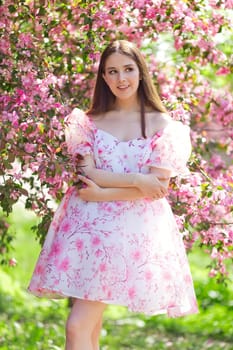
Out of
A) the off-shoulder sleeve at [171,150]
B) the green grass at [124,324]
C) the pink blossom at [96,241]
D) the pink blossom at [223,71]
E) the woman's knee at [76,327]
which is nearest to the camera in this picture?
the woman's knee at [76,327]

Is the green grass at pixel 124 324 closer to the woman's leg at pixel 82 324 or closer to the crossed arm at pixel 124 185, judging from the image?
the woman's leg at pixel 82 324

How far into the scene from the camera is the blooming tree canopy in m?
4.24

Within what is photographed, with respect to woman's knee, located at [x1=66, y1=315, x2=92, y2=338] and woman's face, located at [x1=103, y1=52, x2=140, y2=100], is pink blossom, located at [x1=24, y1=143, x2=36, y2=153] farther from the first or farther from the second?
woman's knee, located at [x1=66, y1=315, x2=92, y2=338]

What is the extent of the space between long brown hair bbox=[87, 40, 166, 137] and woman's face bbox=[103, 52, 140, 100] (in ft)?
0.09

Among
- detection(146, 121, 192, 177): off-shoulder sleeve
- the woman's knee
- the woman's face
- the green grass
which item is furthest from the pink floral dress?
the green grass

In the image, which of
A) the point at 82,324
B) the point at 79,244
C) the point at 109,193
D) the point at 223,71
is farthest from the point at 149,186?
the point at 223,71

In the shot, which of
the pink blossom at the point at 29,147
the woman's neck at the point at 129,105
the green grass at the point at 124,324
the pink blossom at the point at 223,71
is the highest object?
the pink blossom at the point at 223,71

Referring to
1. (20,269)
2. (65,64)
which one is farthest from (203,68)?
(20,269)

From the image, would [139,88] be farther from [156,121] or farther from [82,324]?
[82,324]

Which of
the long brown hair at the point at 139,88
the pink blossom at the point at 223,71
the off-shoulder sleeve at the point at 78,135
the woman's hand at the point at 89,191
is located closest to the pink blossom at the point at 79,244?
the woman's hand at the point at 89,191

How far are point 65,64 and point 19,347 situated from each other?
204 cm

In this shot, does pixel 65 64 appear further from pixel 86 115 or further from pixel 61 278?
pixel 61 278

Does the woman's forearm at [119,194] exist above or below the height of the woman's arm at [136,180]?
below

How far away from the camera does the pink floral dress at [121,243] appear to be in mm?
4074
